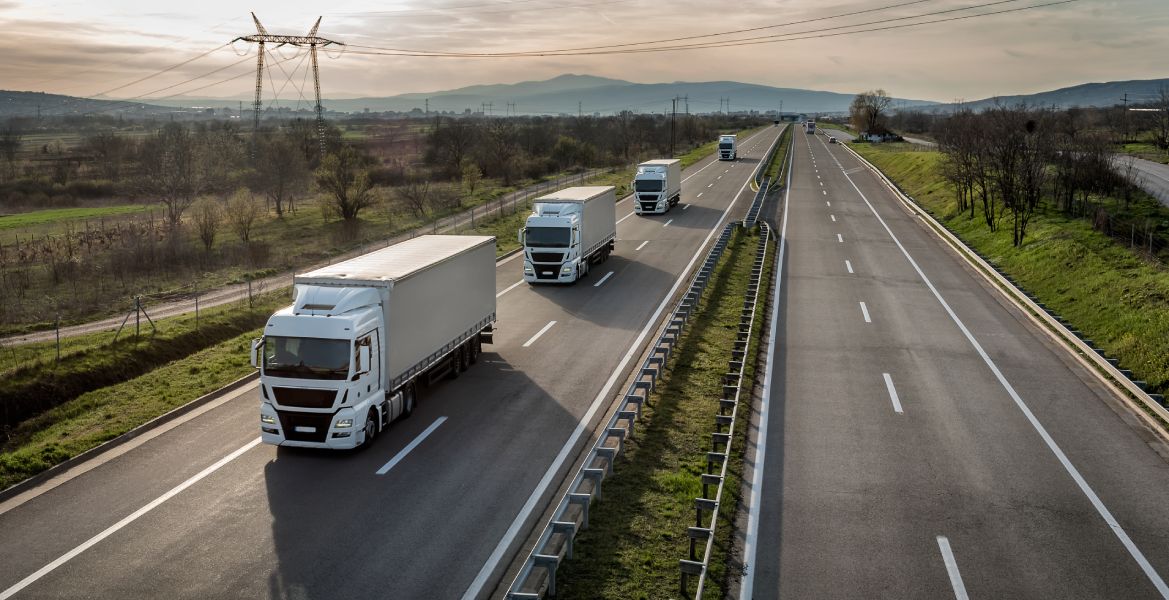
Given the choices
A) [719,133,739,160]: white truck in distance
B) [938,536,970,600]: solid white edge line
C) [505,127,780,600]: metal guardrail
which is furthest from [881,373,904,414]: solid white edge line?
[719,133,739,160]: white truck in distance

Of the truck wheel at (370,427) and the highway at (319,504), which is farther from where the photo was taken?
the truck wheel at (370,427)

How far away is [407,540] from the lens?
1190 centimetres

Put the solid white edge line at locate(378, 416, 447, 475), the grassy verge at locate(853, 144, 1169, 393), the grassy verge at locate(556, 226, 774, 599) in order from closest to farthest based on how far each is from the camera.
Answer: the grassy verge at locate(556, 226, 774, 599) < the solid white edge line at locate(378, 416, 447, 475) < the grassy verge at locate(853, 144, 1169, 393)

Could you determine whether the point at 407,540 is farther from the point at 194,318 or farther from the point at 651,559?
the point at 194,318

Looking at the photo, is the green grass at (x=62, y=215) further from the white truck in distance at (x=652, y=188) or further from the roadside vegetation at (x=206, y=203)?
the white truck in distance at (x=652, y=188)

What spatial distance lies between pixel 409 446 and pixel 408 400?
5.35ft

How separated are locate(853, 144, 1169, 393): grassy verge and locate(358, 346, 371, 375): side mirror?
1790 centimetres

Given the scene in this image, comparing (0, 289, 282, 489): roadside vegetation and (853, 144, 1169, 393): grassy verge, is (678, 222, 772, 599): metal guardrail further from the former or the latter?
(0, 289, 282, 489): roadside vegetation

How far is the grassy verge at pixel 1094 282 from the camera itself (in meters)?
21.1

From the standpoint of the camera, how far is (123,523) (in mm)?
12453

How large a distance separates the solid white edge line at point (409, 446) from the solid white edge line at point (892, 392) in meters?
9.99

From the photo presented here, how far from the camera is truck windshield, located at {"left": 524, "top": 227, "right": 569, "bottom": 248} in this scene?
99.8ft

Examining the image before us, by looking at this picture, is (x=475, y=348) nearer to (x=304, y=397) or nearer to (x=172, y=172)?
(x=304, y=397)

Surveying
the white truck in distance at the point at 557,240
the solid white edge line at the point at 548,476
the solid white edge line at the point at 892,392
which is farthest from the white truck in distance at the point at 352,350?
the white truck in distance at the point at 557,240
